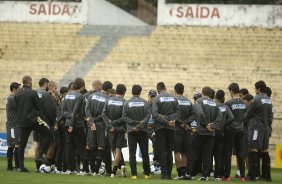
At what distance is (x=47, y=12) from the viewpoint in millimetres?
43094

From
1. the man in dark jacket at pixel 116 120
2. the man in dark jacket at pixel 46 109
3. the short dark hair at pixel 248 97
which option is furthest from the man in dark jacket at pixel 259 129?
the man in dark jacket at pixel 46 109

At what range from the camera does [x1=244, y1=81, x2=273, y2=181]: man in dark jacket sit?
23.1 meters

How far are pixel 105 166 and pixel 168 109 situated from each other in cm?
224

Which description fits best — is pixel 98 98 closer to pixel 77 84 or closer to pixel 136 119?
pixel 77 84

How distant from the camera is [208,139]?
2234cm

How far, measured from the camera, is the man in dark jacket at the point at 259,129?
910 inches

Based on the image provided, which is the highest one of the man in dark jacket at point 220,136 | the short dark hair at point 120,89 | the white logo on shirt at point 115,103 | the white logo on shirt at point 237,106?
the short dark hair at point 120,89

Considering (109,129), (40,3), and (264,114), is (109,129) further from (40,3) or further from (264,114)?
(40,3)

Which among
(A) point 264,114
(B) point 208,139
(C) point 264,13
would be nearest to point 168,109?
(B) point 208,139

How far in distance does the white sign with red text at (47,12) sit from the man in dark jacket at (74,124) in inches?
799

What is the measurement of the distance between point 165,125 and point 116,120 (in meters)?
1.17

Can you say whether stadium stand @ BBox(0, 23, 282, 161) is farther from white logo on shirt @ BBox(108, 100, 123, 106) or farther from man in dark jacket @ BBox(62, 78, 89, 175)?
white logo on shirt @ BBox(108, 100, 123, 106)

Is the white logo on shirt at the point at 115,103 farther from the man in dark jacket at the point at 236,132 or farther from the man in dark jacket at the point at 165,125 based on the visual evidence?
the man in dark jacket at the point at 236,132

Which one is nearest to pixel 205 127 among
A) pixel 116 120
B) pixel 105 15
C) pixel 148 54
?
pixel 116 120
